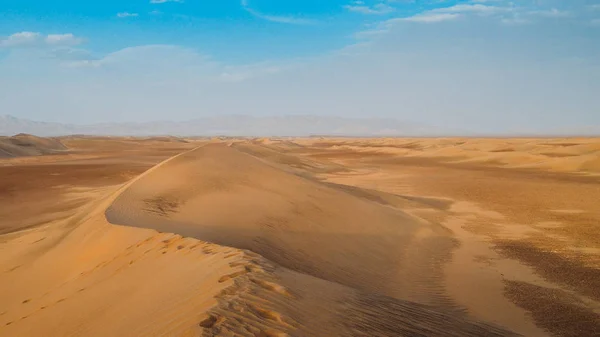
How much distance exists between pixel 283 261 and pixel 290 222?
298 centimetres

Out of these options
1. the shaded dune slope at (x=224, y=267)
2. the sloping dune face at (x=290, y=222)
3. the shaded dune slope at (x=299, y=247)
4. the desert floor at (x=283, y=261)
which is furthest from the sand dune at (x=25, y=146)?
the shaded dune slope at (x=224, y=267)

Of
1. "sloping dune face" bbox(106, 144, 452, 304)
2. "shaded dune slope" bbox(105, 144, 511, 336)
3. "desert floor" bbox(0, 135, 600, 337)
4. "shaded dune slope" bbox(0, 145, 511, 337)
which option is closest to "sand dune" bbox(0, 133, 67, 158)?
"desert floor" bbox(0, 135, 600, 337)

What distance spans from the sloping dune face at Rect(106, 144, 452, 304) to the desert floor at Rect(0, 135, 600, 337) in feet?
0.18

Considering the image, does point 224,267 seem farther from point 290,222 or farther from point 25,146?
point 25,146

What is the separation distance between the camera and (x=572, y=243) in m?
10.3

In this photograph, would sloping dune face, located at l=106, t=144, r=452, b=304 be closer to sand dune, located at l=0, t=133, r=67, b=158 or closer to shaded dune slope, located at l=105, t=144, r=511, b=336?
shaded dune slope, located at l=105, t=144, r=511, b=336

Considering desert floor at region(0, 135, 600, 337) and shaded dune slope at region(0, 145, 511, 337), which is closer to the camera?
shaded dune slope at region(0, 145, 511, 337)

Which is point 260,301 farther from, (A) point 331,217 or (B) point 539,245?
(B) point 539,245

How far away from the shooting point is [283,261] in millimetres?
6586

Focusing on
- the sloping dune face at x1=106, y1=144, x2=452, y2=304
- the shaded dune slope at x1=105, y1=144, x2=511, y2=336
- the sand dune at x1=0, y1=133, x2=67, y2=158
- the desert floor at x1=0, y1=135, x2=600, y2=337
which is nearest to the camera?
the shaded dune slope at x1=105, y1=144, x2=511, y2=336

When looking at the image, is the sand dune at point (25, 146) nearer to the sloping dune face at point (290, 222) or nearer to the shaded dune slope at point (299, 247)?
the shaded dune slope at point (299, 247)

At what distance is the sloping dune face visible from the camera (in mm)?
7258

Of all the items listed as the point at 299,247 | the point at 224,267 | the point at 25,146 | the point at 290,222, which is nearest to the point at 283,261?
the point at 299,247

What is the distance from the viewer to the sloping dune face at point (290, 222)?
7.26 m
